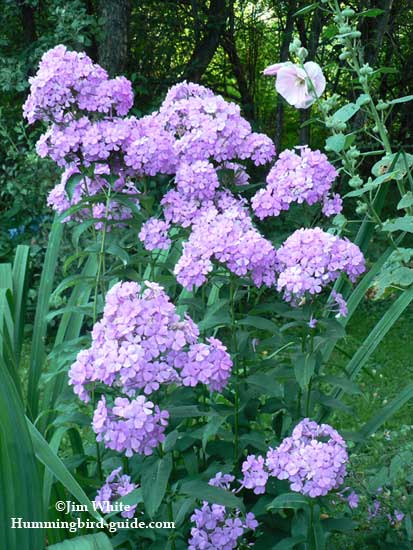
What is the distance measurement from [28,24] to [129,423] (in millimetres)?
5407

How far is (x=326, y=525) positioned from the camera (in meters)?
1.78

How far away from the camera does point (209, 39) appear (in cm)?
727

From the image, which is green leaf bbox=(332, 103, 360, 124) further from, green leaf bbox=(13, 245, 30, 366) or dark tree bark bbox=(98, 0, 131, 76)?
dark tree bark bbox=(98, 0, 131, 76)

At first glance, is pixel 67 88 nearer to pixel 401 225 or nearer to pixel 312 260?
pixel 312 260

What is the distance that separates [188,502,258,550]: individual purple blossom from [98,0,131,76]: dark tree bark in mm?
4447

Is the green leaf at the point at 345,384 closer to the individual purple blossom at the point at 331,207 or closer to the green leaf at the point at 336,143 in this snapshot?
the individual purple blossom at the point at 331,207

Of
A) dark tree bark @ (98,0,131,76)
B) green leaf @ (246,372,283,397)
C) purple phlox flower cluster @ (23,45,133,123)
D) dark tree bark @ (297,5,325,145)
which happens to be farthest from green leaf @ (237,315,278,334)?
dark tree bark @ (297,5,325,145)

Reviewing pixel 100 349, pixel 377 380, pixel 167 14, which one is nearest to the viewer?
pixel 100 349

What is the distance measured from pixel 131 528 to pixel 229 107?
0.99 meters

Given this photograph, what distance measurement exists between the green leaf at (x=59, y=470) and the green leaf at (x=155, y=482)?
0.37 ft

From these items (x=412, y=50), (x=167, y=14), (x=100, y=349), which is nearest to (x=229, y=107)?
(x=100, y=349)

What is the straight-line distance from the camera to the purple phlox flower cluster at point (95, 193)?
1.93 meters

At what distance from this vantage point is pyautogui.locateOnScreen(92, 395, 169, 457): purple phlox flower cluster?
4.49 feet

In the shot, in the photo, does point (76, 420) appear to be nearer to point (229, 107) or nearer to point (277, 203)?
point (277, 203)
